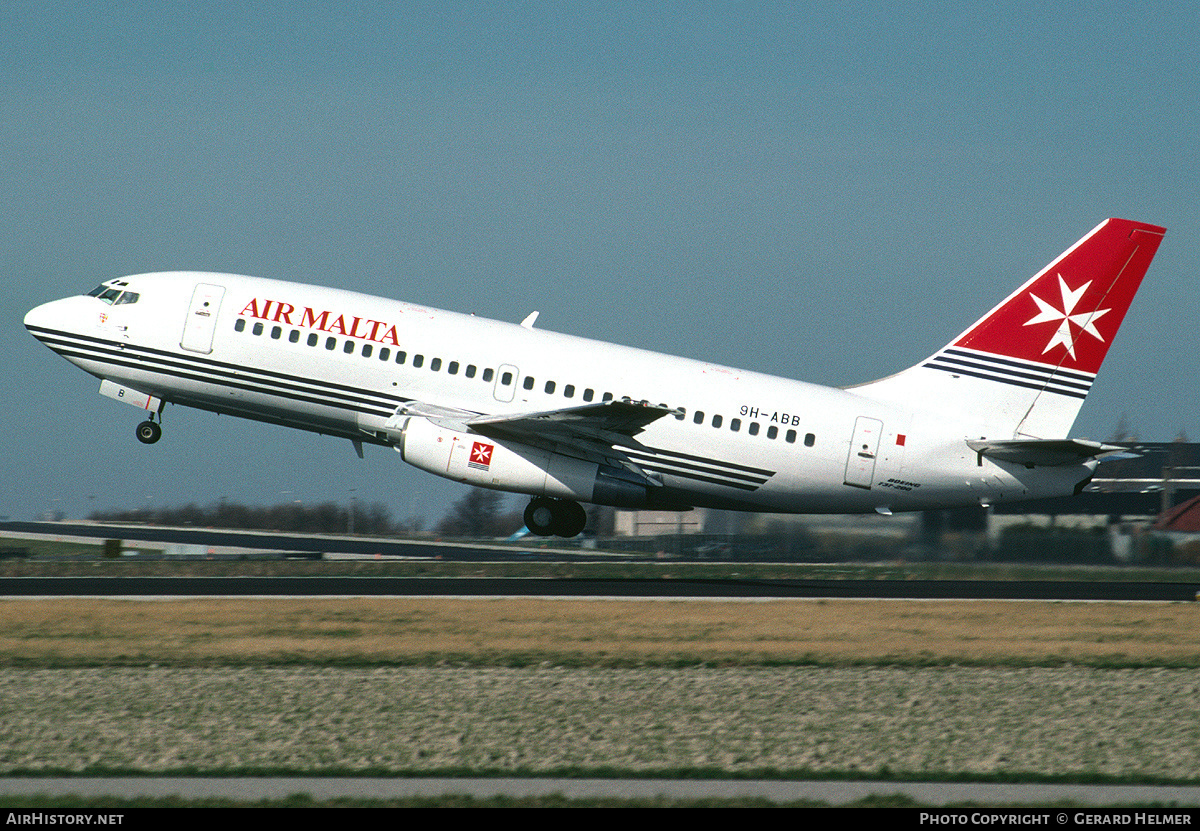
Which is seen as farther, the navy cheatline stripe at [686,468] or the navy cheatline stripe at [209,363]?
the navy cheatline stripe at [686,468]

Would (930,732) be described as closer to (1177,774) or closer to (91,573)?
(1177,774)

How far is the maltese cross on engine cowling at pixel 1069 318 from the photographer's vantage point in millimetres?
28688

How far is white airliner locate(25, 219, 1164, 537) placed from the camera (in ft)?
90.7

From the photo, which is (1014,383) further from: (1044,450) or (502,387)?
(502,387)

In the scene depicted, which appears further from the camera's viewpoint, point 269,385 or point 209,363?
point 209,363

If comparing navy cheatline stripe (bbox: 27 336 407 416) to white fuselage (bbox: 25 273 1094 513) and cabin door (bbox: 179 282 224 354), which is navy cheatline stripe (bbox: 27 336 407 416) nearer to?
white fuselage (bbox: 25 273 1094 513)

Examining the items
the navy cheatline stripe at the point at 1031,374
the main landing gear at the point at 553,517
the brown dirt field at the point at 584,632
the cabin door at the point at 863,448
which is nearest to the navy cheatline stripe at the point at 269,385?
the main landing gear at the point at 553,517

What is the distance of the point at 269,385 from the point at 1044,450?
1731 centimetres

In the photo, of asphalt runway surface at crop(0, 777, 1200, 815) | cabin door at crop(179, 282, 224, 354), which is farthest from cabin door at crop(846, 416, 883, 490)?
asphalt runway surface at crop(0, 777, 1200, 815)

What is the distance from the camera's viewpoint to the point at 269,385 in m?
27.8

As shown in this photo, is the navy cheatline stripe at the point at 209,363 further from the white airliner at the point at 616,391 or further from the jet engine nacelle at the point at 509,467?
the jet engine nacelle at the point at 509,467

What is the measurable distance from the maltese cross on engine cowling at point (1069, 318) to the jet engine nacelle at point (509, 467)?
10.2 meters

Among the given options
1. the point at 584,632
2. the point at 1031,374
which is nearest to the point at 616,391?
the point at 584,632

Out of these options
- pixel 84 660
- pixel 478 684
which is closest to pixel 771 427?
pixel 478 684
